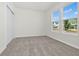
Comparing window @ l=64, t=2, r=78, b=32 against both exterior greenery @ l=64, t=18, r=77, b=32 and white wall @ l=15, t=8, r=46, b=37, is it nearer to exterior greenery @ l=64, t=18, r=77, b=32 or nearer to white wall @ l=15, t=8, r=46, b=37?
exterior greenery @ l=64, t=18, r=77, b=32

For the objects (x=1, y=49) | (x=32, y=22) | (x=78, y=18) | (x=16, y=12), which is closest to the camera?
(x=1, y=49)

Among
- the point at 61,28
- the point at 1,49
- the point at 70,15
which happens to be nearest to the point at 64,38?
the point at 61,28

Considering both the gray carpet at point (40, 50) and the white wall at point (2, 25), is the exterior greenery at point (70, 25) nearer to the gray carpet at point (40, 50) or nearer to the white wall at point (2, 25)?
the gray carpet at point (40, 50)

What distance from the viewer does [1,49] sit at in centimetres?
394

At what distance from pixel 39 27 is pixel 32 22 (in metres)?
0.94

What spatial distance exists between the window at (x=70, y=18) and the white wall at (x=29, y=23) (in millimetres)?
4542

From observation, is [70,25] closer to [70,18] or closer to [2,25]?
[70,18]

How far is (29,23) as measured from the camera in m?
9.71

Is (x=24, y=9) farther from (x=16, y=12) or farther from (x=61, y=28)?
(x=61, y=28)

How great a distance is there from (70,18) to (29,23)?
502 centimetres

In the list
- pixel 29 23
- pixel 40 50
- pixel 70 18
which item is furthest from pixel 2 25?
pixel 29 23

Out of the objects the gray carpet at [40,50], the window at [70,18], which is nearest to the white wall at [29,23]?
the gray carpet at [40,50]

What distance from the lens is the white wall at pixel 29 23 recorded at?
9.18 metres

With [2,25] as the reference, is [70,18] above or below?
above
